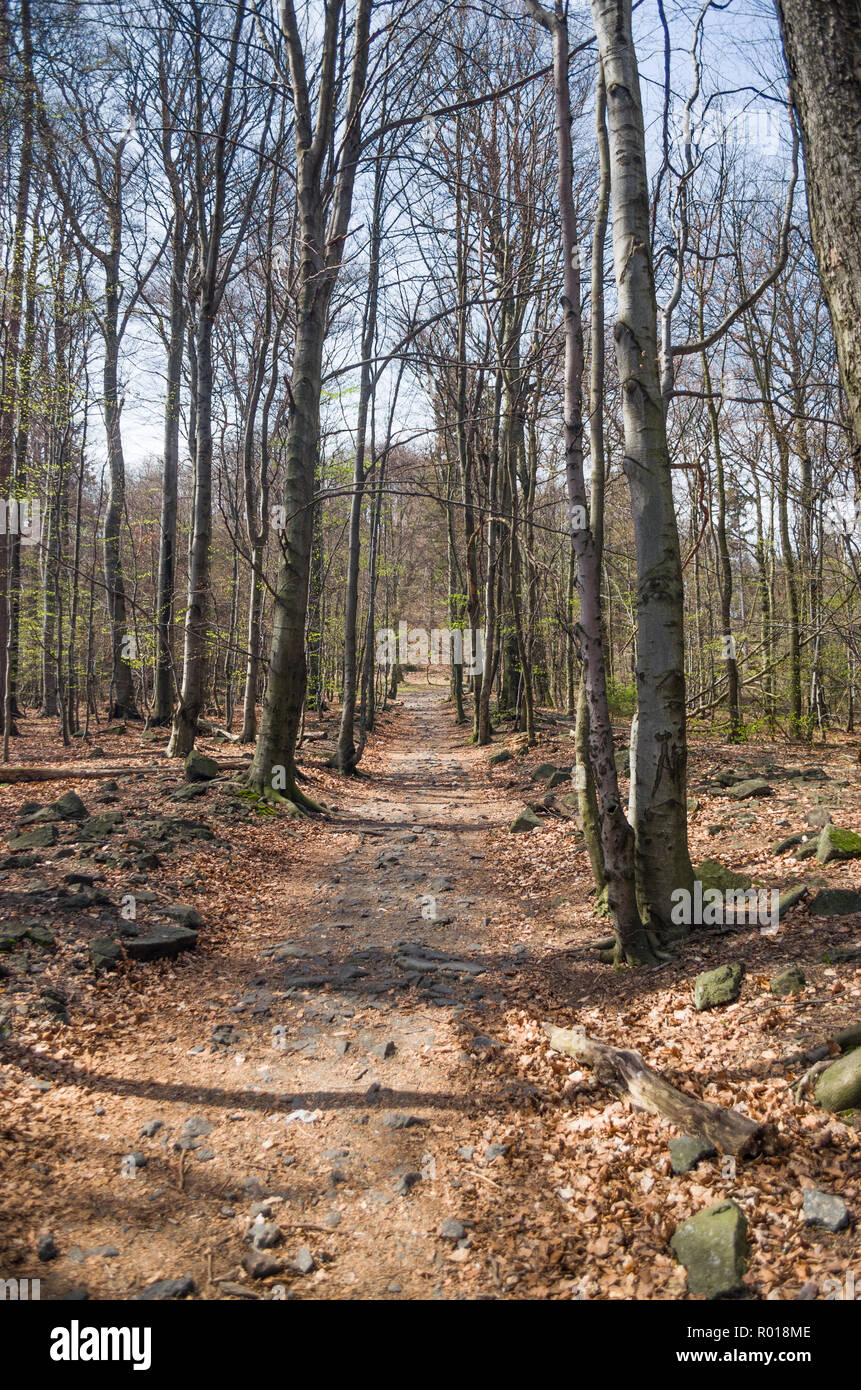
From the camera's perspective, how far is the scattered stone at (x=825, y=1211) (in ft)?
8.54

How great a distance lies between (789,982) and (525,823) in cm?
553

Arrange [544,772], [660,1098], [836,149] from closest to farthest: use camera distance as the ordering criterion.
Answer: [836,149]
[660,1098]
[544,772]

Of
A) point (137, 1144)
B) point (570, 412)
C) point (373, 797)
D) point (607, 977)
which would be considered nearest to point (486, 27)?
point (570, 412)

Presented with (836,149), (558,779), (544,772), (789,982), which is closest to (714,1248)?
(789,982)

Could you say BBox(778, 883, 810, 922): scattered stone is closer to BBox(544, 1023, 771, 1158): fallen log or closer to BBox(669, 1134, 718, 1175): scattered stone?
BBox(544, 1023, 771, 1158): fallen log

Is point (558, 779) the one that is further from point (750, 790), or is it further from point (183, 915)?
point (183, 915)

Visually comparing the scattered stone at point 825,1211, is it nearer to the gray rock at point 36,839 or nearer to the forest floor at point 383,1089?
the forest floor at point 383,1089

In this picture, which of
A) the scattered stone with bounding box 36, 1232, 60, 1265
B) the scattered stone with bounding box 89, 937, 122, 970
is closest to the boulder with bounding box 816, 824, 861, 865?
the scattered stone with bounding box 89, 937, 122, 970

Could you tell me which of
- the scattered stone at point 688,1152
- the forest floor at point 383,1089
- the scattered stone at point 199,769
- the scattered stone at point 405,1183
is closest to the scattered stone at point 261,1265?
the forest floor at point 383,1089

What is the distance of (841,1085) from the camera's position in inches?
123

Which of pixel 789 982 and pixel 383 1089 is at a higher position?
pixel 789 982

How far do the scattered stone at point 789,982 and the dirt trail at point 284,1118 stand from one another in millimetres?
1652

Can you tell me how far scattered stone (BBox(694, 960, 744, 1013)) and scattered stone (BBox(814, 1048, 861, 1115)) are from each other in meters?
0.95

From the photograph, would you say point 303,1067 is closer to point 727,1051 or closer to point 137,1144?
point 137,1144
